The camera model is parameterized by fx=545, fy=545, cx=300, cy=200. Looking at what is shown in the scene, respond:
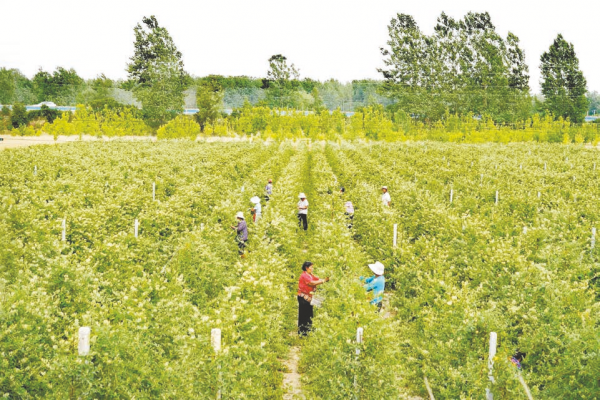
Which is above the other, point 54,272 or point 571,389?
point 54,272

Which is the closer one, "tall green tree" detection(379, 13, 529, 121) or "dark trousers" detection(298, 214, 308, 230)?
"dark trousers" detection(298, 214, 308, 230)

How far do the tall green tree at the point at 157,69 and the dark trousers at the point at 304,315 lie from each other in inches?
2881

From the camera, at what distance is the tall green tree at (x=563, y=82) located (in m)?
75.3

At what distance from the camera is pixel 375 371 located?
6598mm

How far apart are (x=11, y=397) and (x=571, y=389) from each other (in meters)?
6.25

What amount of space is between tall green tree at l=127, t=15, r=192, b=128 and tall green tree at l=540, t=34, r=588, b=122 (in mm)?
53132

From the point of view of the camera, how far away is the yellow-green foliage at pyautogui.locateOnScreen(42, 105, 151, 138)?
6619 cm

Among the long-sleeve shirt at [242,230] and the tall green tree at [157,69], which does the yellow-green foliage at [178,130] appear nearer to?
the tall green tree at [157,69]

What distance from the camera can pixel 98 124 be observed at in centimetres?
7006

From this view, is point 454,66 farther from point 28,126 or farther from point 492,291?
point 492,291

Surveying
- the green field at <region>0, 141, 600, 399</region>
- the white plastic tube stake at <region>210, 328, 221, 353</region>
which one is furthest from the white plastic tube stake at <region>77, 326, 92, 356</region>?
the white plastic tube stake at <region>210, 328, 221, 353</region>

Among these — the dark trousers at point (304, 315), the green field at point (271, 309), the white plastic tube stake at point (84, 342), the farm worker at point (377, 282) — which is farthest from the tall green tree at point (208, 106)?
the white plastic tube stake at point (84, 342)

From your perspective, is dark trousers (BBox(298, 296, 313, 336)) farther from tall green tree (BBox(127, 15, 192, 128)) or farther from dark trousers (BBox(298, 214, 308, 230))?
tall green tree (BBox(127, 15, 192, 128))

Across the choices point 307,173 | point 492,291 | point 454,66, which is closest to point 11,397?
point 492,291
